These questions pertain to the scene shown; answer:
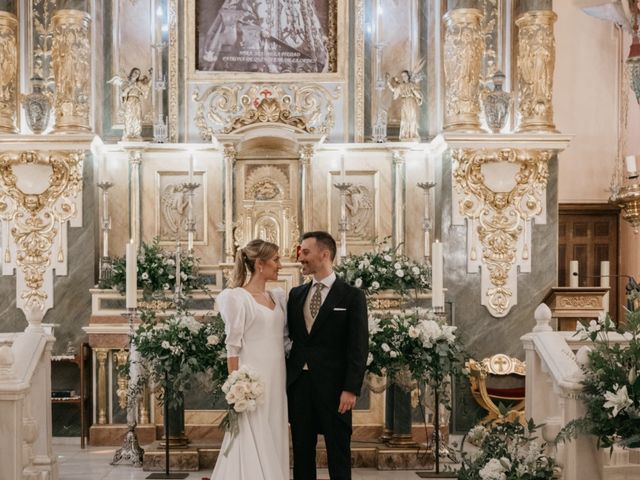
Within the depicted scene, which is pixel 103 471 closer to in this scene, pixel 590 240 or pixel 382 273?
pixel 382 273

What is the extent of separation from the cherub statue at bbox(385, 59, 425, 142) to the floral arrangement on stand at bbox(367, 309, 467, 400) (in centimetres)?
407

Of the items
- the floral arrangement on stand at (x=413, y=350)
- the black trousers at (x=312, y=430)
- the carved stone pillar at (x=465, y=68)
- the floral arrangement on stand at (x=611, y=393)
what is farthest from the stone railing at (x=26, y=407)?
the carved stone pillar at (x=465, y=68)

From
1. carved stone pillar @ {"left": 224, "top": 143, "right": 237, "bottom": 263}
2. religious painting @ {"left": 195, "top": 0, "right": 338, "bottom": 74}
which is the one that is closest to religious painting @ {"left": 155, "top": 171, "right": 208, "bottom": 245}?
carved stone pillar @ {"left": 224, "top": 143, "right": 237, "bottom": 263}

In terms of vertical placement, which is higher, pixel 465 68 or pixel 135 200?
pixel 465 68

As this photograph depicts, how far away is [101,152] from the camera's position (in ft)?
35.4

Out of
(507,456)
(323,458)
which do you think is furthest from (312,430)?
(323,458)

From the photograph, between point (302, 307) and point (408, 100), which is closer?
point (302, 307)

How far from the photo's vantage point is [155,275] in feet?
32.0

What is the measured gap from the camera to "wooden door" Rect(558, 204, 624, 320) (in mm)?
13406

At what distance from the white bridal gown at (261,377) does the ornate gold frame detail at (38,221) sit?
17.4ft

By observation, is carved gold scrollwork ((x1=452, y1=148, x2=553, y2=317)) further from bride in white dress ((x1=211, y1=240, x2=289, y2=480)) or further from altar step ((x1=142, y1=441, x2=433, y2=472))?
bride in white dress ((x1=211, y1=240, x2=289, y2=480))

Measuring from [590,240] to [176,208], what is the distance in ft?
20.4

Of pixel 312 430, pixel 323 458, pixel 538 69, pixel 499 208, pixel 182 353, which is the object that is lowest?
pixel 323 458

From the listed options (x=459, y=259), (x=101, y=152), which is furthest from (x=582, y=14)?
(x=101, y=152)
